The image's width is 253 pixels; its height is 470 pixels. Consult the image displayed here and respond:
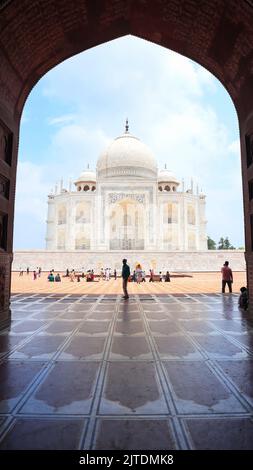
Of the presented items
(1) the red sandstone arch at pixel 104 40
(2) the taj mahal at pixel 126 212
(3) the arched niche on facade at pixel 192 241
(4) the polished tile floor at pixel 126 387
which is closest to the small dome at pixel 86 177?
(2) the taj mahal at pixel 126 212

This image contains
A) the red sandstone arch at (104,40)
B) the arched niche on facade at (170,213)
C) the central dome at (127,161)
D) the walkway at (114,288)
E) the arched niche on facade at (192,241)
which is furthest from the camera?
the arched niche on facade at (192,241)

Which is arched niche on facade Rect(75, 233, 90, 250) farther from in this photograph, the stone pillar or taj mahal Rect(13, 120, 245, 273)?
the stone pillar

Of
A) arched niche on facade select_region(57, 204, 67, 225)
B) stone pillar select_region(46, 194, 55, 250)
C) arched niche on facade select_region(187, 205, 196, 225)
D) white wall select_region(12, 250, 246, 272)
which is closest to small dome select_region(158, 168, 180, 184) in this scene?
arched niche on facade select_region(187, 205, 196, 225)

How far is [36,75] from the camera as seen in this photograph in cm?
505

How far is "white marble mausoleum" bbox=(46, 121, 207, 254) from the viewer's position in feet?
109

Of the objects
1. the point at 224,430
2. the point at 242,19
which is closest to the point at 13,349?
the point at 224,430

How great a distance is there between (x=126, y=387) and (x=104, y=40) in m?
5.47

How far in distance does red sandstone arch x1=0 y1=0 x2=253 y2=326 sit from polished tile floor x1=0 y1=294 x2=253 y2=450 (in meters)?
1.47

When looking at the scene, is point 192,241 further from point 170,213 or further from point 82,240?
point 82,240

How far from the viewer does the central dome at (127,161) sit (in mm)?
35688

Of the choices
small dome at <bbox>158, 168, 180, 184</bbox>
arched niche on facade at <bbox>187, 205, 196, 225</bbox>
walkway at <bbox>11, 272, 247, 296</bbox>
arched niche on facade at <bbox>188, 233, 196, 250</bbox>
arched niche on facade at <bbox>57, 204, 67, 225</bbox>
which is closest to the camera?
walkway at <bbox>11, 272, 247, 296</bbox>

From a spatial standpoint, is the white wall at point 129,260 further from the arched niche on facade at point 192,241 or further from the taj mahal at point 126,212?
the arched niche on facade at point 192,241

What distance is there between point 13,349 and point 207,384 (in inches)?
78.8
